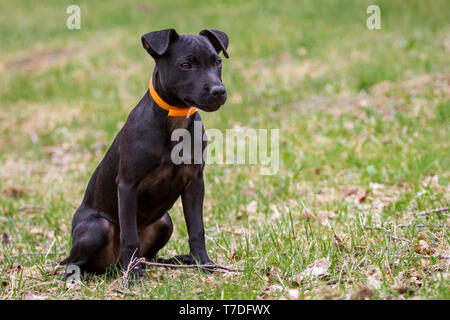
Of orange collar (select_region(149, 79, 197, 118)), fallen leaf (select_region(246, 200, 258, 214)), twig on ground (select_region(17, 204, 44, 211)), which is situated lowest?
twig on ground (select_region(17, 204, 44, 211))

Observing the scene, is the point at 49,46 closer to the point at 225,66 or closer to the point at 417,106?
the point at 225,66

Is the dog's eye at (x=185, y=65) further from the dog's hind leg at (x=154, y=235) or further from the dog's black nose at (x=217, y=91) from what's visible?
the dog's hind leg at (x=154, y=235)

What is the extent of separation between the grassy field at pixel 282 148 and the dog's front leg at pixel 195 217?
16cm

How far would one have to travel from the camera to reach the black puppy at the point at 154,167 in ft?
11.3

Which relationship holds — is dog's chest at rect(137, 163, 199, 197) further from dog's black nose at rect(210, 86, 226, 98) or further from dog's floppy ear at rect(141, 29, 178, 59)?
dog's floppy ear at rect(141, 29, 178, 59)

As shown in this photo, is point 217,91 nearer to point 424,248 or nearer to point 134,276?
point 134,276

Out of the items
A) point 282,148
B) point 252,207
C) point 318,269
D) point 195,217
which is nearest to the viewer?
point 318,269

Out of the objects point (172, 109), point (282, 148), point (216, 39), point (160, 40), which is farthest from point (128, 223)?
point (282, 148)

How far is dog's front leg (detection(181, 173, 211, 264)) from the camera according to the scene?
12.5 ft

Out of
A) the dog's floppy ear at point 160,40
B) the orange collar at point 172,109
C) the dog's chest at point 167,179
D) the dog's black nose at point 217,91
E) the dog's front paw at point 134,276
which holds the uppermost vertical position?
the dog's floppy ear at point 160,40

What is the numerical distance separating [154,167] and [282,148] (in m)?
3.78

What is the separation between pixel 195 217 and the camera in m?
3.84

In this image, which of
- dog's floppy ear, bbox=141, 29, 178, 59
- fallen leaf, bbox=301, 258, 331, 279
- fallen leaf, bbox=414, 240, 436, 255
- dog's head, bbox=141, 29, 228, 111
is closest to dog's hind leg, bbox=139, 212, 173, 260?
dog's head, bbox=141, 29, 228, 111

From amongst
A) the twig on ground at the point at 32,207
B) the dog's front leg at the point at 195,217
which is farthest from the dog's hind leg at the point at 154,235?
the twig on ground at the point at 32,207
